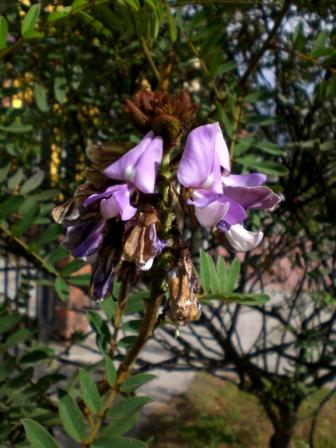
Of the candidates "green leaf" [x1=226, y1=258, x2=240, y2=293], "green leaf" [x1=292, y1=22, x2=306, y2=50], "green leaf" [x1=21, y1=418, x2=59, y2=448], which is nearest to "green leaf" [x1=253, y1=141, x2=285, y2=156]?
"green leaf" [x1=292, y1=22, x2=306, y2=50]

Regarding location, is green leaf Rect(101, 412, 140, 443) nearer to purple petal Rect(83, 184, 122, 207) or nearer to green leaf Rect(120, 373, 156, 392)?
green leaf Rect(120, 373, 156, 392)

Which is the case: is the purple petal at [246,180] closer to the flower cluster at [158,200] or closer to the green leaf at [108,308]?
the flower cluster at [158,200]

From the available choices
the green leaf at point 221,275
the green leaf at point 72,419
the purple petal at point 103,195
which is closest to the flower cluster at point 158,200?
the purple petal at point 103,195

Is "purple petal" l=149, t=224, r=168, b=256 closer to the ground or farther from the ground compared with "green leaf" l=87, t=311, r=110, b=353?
farther from the ground

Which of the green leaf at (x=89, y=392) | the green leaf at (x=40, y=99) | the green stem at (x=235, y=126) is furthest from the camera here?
the green leaf at (x=40, y=99)

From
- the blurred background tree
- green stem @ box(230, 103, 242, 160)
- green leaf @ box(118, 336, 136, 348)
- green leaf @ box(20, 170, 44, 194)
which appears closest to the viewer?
green leaf @ box(118, 336, 136, 348)

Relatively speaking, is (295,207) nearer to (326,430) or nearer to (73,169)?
(73,169)

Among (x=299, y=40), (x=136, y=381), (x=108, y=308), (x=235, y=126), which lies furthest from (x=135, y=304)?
(x=299, y=40)
